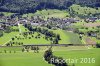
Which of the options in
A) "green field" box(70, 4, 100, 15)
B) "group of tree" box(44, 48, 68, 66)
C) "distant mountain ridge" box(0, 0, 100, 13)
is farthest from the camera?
"green field" box(70, 4, 100, 15)

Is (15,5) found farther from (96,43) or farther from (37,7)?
(96,43)

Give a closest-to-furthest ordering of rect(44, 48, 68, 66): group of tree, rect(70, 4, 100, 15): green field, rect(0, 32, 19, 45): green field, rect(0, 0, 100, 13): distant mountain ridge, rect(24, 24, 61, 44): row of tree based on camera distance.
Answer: rect(44, 48, 68, 66): group of tree, rect(0, 32, 19, 45): green field, rect(24, 24, 61, 44): row of tree, rect(0, 0, 100, 13): distant mountain ridge, rect(70, 4, 100, 15): green field

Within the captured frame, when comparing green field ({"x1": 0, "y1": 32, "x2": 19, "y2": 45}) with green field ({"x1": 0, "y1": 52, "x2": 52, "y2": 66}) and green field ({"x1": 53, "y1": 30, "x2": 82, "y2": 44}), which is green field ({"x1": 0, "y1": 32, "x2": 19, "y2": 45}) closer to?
green field ({"x1": 0, "y1": 52, "x2": 52, "y2": 66})

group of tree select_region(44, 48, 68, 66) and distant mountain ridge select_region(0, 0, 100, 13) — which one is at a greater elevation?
distant mountain ridge select_region(0, 0, 100, 13)

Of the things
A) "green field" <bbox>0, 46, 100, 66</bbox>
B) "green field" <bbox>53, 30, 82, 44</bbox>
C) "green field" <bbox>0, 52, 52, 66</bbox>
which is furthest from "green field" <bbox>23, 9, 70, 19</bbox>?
"green field" <bbox>0, 52, 52, 66</bbox>

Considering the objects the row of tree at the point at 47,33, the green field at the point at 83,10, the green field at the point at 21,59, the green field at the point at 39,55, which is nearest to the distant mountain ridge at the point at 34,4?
the green field at the point at 83,10

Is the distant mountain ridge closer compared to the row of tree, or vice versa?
the row of tree

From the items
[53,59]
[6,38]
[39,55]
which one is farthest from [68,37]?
[6,38]

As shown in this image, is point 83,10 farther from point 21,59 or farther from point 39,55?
point 21,59

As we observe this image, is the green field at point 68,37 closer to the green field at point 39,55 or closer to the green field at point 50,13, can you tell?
the green field at point 39,55
